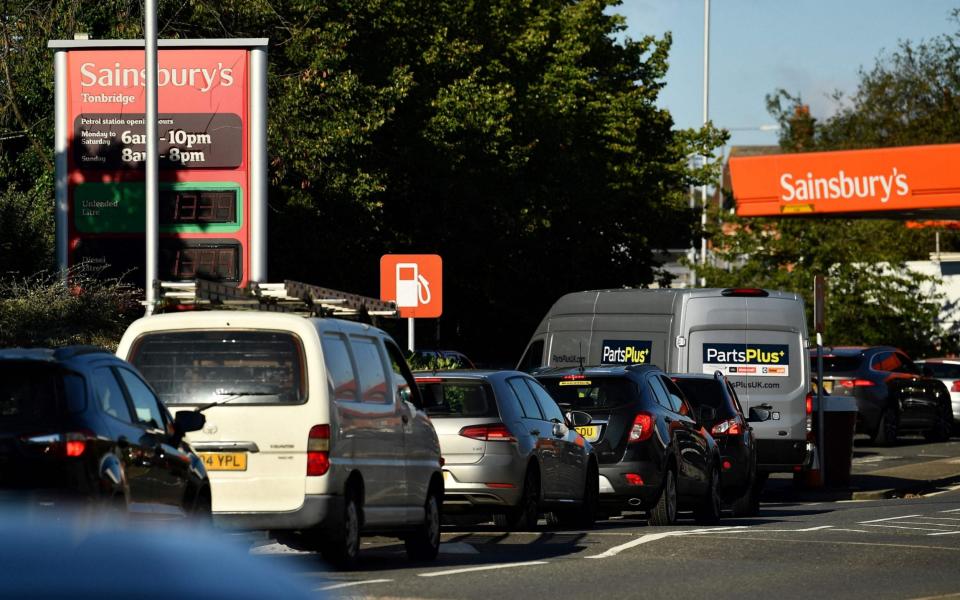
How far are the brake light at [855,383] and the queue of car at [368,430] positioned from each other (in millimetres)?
10820

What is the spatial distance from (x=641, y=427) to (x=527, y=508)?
1.95 m

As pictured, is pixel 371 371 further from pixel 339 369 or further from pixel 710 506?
pixel 710 506

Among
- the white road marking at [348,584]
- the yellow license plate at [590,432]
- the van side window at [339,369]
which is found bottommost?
the white road marking at [348,584]

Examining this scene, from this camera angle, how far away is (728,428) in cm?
1986

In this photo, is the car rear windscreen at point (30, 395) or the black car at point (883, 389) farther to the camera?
the black car at point (883, 389)

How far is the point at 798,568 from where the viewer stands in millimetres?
12906

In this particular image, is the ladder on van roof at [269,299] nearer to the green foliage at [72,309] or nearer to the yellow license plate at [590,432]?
the yellow license plate at [590,432]

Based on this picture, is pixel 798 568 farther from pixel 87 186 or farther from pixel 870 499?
pixel 87 186

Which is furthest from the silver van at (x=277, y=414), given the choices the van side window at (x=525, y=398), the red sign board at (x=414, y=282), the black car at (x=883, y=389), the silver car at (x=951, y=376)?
the silver car at (x=951, y=376)

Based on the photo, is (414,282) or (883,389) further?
(883,389)

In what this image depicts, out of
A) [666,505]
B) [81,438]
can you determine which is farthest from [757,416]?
[81,438]

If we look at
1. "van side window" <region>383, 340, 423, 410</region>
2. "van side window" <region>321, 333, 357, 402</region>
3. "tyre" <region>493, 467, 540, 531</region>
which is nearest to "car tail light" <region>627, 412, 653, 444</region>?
"tyre" <region>493, 467, 540, 531</region>

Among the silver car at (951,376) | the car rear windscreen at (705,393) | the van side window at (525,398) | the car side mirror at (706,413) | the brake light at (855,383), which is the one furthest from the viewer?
the silver car at (951,376)

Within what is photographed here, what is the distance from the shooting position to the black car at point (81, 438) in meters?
8.71
